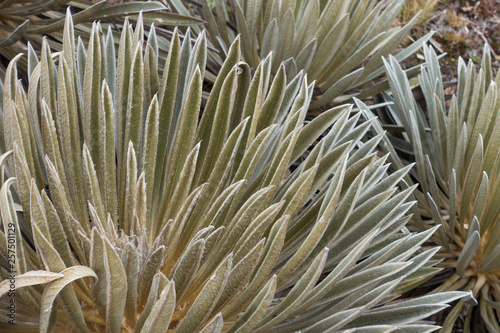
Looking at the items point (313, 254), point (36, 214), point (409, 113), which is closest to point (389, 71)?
point (409, 113)

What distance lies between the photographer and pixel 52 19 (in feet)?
5.27

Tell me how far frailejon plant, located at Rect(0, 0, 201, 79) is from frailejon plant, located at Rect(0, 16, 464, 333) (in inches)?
11.2

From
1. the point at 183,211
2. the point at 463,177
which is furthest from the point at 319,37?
the point at 183,211

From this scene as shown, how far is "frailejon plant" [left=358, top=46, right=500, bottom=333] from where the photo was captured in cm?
142

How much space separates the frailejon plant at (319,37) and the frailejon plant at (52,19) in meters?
0.23

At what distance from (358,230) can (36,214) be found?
625 mm

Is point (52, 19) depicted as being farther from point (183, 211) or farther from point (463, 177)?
point (463, 177)

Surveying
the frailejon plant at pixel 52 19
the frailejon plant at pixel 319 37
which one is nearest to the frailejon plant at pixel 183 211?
the frailejon plant at pixel 52 19

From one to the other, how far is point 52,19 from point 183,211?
0.98m

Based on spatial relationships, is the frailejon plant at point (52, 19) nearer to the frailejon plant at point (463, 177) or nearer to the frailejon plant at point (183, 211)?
the frailejon plant at point (183, 211)

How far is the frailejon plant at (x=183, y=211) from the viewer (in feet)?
2.52

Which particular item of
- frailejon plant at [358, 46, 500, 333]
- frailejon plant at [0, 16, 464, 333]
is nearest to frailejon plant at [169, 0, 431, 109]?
frailejon plant at [358, 46, 500, 333]

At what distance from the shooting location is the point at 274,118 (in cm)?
115

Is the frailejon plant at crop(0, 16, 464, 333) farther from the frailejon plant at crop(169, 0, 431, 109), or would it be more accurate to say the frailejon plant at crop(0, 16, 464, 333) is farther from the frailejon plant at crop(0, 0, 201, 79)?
the frailejon plant at crop(169, 0, 431, 109)
